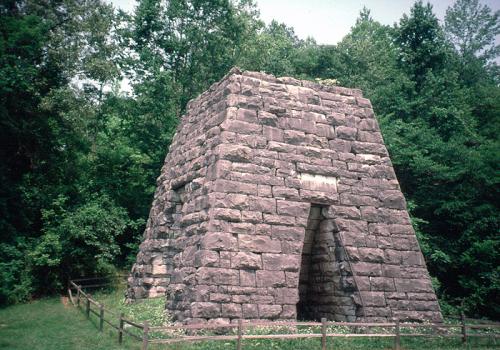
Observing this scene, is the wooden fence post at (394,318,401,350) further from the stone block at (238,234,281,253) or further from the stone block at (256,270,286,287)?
the stone block at (238,234,281,253)

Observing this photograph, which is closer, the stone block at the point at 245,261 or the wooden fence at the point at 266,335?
the wooden fence at the point at 266,335

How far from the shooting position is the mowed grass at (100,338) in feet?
23.6

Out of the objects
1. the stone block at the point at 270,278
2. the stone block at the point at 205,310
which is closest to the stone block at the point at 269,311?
the stone block at the point at 270,278

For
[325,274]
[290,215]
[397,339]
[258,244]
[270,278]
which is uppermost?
[290,215]

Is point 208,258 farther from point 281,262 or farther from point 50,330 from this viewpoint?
point 50,330

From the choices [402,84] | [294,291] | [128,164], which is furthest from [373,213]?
[128,164]

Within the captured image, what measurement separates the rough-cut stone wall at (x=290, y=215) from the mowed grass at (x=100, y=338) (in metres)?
0.52

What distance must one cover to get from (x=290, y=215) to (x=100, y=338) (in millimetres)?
4724

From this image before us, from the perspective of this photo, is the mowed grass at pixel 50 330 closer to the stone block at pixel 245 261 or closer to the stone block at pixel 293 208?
the stone block at pixel 245 261

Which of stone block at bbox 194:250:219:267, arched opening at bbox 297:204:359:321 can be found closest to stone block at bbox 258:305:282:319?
stone block at bbox 194:250:219:267

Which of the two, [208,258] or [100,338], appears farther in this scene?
[100,338]

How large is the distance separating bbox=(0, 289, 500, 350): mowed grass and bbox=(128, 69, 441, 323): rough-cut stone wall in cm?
52

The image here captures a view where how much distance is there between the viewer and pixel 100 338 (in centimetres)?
872

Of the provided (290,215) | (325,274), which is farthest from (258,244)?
(325,274)
